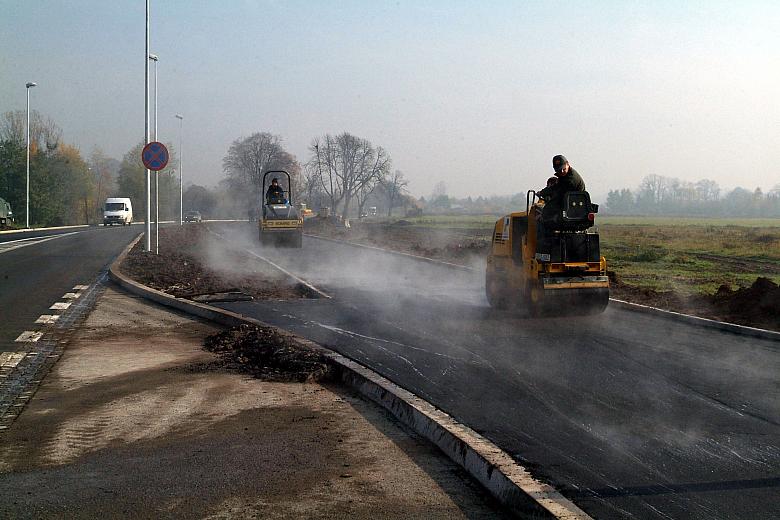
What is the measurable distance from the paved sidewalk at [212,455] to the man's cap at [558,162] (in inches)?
243

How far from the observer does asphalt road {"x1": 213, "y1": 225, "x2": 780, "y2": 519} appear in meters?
5.02

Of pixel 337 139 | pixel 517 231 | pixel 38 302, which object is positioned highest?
pixel 337 139

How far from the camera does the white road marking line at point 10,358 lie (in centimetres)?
863

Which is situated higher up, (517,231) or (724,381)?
(517,231)

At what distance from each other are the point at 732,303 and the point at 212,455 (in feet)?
38.4

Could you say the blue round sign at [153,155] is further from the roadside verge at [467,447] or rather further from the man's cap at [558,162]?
the roadside verge at [467,447]

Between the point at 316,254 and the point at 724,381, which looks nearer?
the point at 724,381

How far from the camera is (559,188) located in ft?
40.3

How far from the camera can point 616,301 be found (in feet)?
49.0

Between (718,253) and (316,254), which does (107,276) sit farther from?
(718,253)

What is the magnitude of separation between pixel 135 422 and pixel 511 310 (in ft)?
28.5

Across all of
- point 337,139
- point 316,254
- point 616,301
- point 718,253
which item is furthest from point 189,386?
point 337,139

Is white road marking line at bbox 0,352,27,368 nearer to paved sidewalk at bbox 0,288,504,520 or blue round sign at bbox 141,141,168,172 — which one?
paved sidewalk at bbox 0,288,504,520

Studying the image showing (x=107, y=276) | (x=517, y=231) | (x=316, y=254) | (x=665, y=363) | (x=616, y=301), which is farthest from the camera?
(x=316, y=254)
